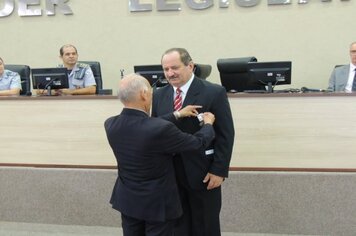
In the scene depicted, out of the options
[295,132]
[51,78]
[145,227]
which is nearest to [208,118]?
[145,227]

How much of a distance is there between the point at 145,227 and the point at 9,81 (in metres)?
3.12

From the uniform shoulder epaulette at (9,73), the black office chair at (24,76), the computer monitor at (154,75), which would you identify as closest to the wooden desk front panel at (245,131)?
the computer monitor at (154,75)

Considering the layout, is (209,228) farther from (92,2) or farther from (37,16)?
(37,16)

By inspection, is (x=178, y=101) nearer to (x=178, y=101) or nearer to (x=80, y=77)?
(x=178, y=101)

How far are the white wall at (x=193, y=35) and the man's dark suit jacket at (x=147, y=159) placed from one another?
4.10m

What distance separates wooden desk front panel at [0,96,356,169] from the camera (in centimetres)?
307

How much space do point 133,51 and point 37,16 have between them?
5.24 feet

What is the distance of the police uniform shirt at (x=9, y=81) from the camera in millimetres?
4586

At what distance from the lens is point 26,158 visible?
353cm

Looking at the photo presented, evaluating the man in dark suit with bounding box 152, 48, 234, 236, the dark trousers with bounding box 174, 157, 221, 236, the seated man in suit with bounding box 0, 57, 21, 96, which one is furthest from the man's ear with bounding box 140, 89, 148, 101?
the seated man in suit with bounding box 0, 57, 21, 96

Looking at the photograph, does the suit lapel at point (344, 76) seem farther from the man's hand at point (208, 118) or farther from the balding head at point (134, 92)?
the balding head at point (134, 92)

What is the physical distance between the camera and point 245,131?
10.5ft

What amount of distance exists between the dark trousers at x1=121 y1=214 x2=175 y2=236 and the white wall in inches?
165

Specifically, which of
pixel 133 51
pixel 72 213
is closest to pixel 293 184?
pixel 72 213
